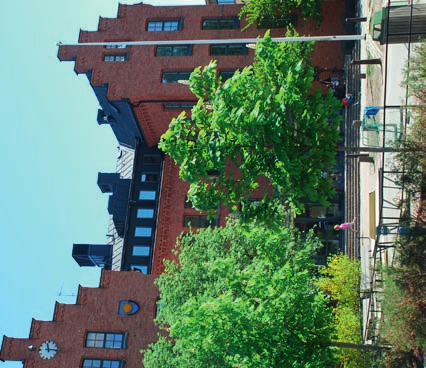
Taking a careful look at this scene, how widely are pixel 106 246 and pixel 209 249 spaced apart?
14701 mm

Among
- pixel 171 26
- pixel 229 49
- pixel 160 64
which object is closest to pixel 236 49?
pixel 229 49

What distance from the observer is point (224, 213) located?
130 ft

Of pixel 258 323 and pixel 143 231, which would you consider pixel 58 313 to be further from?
pixel 258 323

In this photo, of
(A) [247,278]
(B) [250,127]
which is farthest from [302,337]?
(B) [250,127]

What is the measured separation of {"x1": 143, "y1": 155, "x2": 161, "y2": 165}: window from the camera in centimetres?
4269

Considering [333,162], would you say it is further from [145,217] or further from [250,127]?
[145,217]

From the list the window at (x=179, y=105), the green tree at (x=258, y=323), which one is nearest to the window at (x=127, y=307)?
the green tree at (x=258, y=323)

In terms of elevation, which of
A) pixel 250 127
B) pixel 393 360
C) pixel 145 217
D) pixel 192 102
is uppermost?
pixel 192 102

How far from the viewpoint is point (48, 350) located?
33.2 metres

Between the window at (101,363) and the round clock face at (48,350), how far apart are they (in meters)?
1.97

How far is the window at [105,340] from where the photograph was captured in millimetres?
33312

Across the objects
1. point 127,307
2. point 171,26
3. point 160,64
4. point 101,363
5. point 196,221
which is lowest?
point 101,363

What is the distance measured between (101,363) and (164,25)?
2404 cm

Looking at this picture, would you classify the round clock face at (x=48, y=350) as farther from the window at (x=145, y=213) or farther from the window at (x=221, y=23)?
the window at (x=221, y=23)
